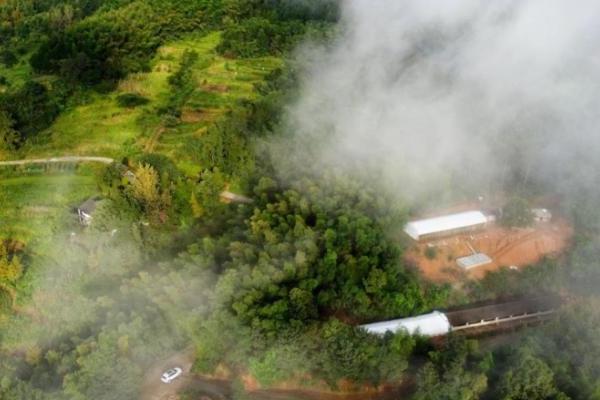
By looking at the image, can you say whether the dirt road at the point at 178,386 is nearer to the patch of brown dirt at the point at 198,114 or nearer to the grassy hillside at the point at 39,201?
the grassy hillside at the point at 39,201

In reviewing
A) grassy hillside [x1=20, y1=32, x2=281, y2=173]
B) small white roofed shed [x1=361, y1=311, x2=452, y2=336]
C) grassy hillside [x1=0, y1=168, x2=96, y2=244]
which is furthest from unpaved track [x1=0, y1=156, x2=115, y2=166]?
small white roofed shed [x1=361, y1=311, x2=452, y2=336]

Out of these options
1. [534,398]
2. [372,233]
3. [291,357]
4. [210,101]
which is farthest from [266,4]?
[534,398]

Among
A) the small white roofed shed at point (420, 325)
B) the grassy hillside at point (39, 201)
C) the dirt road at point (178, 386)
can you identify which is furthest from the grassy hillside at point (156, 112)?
the small white roofed shed at point (420, 325)

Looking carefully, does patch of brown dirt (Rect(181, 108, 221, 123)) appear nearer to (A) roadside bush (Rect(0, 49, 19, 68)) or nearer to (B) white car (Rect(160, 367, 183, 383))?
(A) roadside bush (Rect(0, 49, 19, 68))

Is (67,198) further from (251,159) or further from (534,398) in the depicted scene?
(534,398)

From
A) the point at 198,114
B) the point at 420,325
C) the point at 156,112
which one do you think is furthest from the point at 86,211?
the point at 420,325
